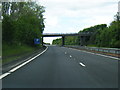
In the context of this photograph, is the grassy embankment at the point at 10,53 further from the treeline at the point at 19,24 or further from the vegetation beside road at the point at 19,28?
the treeline at the point at 19,24

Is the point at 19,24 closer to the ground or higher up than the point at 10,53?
higher up

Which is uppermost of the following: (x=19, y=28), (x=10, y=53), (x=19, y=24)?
(x=19, y=24)

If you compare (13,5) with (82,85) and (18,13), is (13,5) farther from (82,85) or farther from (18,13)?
(82,85)

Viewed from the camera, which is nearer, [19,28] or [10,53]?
[10,53]

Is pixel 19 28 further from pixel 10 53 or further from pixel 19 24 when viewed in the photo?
pixel 10 53

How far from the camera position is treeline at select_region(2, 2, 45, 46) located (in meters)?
31.3

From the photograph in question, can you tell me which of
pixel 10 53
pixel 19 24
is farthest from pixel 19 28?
pixel 10 53

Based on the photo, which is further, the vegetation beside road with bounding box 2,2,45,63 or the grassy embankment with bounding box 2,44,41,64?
the vegetation beside road with bounding box 2,2,45,63

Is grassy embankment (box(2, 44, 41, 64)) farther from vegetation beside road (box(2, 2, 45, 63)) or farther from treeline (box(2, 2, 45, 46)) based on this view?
treeline (box(2, 2, 45, 46))

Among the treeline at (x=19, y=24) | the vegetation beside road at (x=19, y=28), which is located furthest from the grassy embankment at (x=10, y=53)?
the treeline at (x=19, y=24)

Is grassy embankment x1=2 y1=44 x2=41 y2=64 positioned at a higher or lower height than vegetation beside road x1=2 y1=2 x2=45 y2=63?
lower

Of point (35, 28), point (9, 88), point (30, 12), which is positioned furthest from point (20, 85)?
point (30, 12)

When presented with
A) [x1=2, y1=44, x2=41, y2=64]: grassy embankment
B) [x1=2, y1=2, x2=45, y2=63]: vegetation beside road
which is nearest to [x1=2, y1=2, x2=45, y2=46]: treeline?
[x1=2, y1=2, x2=45, y2=63]: vegetation beside road

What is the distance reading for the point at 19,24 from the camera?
40.6 m
